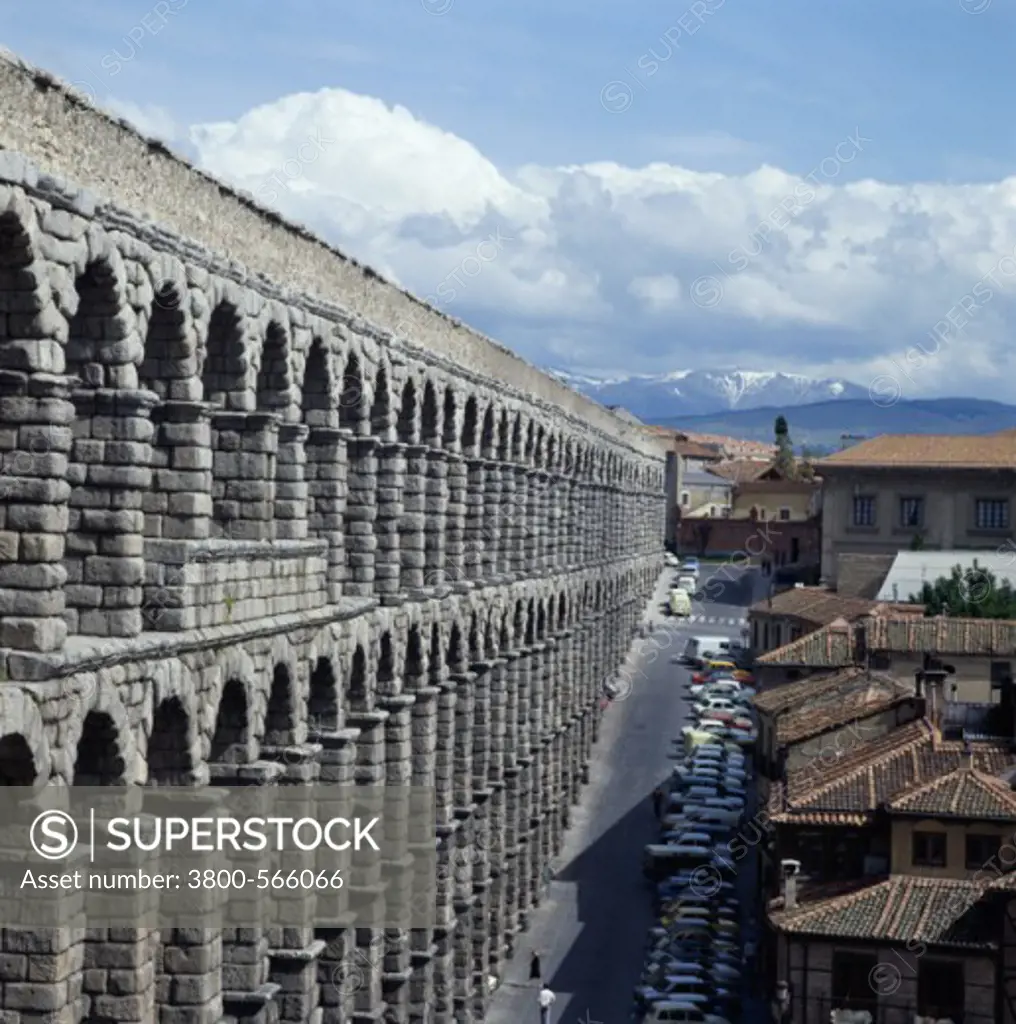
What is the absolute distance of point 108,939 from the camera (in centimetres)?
3431

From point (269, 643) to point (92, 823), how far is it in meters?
7.87

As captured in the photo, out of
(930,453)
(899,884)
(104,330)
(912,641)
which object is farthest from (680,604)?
(104,330)

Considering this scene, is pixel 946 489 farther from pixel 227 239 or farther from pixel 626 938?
pixel 227 239

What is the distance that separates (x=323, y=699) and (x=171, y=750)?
36.7 feet

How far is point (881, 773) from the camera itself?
59625mm

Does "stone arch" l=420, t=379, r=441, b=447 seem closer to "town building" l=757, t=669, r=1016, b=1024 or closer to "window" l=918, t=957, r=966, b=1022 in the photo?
"town building" l=757, t=669, r=1016, b=1024

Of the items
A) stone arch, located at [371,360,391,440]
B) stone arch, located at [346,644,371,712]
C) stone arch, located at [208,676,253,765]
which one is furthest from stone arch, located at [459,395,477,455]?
stone arch, located at [208,676,253,765]

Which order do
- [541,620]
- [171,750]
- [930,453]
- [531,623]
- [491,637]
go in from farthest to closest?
1. [930,453]
2. [541,620]
3. [531,623]
4. [491,637]
5. [171,750]

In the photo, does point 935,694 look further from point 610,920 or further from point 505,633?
point 610,920

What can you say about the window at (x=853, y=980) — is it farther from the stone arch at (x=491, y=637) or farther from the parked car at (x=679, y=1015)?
the stone arch at (x=491, y=637)

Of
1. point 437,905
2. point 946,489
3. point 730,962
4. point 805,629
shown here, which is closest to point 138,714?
point 437,905

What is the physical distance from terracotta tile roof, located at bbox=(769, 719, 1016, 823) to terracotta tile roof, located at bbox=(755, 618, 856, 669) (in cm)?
2008

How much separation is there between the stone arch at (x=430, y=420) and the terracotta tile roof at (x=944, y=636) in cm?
2695

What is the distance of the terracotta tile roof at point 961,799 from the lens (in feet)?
179
